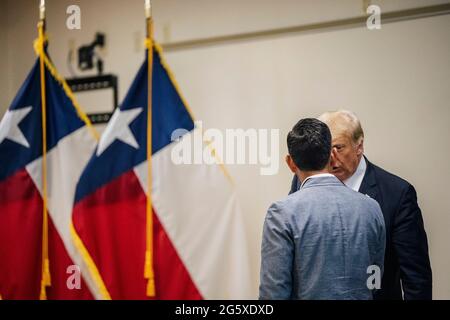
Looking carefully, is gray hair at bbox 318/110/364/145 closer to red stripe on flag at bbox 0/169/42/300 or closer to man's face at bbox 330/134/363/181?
man's face at bbox 330/134/363/181

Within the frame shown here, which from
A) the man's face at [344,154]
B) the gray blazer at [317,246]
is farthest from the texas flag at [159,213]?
the gray blazer at [317,246]

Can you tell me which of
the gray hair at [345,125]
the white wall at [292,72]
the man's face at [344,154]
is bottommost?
the man's face at [344,154]

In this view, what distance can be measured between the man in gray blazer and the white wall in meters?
0.61

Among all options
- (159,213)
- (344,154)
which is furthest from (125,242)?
(344,154)

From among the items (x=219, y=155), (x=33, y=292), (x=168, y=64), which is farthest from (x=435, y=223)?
(x=33, y=292)

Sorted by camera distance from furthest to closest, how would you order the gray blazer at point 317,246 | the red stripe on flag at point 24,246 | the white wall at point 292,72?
the red stripe on flag at point 24,246, the white wall at point 292,72, the gray blazer at point 317,246

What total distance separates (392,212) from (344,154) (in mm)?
227

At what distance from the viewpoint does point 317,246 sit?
3.62 ft

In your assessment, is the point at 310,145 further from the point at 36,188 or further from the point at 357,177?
the point at 36,188

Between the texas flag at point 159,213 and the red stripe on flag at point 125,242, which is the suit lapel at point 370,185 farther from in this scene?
the red stripe on flag at point 125,242

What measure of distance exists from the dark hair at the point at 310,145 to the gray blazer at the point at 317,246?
2.3 inches

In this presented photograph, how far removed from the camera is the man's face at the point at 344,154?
4.71 feet
